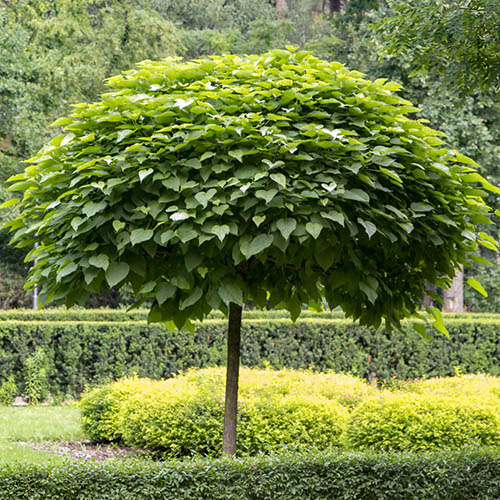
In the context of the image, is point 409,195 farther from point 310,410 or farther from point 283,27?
point 283,27

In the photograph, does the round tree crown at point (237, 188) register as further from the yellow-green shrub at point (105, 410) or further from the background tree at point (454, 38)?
the yellow-green shrub at point (105, 410)

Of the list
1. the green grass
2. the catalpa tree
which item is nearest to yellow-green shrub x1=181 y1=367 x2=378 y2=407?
the green grass

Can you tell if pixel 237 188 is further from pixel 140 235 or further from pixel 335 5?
pixel 335 5

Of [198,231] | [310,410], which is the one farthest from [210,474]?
[310,410]

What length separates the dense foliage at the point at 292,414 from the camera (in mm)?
5695

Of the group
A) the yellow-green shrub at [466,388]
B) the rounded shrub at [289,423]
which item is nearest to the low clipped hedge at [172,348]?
the yellow-green shrub at [466,388]

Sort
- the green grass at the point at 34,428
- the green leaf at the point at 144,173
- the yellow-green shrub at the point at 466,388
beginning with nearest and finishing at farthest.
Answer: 1. the green leaf at the point at 144,173
2. the yellow-green shrub at the point at 466,388
3. the green grass at the point at 34,428

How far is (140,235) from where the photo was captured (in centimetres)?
328

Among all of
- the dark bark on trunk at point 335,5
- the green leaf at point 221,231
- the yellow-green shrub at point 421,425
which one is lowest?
the yellow-green shrub at point 421,425

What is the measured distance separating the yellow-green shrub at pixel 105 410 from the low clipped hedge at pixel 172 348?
2.62m

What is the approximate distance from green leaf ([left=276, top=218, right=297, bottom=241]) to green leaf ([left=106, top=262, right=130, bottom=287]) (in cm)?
84

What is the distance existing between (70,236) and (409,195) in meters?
1.92

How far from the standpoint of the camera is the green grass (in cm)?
669

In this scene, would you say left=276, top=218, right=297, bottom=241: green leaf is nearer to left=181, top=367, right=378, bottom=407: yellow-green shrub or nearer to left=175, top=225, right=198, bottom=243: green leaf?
left=175, top=225, right=198, bottom=243: green leaf
